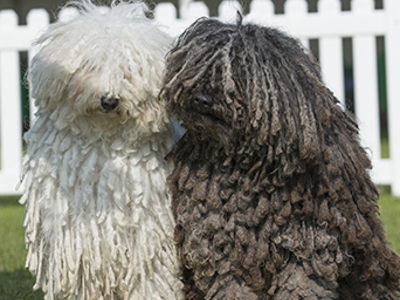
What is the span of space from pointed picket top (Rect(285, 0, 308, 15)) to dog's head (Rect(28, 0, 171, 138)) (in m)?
3.22

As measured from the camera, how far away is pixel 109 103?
2244mm

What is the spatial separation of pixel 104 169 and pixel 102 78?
1.11ft

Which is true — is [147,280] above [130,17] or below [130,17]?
below

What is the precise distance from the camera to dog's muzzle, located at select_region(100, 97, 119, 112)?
2.24m

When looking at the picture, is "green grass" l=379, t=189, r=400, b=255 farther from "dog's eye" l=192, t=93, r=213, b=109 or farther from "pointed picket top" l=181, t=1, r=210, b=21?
"pointed picket top" l=181, t=1, r=210, b=21

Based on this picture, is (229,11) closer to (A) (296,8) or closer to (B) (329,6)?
(A) (296,8)

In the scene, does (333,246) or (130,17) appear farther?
(130,17)

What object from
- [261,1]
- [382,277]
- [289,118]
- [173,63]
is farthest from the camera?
[261,1]

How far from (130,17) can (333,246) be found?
1190mm

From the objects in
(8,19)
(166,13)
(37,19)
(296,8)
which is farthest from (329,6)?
(8,19)

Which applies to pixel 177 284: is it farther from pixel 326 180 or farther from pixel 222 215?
pixel 326 180

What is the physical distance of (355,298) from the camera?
2.39 metres

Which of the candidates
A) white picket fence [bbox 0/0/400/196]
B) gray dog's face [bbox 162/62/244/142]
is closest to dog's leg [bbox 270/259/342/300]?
gray dog's face [bbox 162/62/244/142]

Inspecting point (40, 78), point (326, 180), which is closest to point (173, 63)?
point (40, 78)
